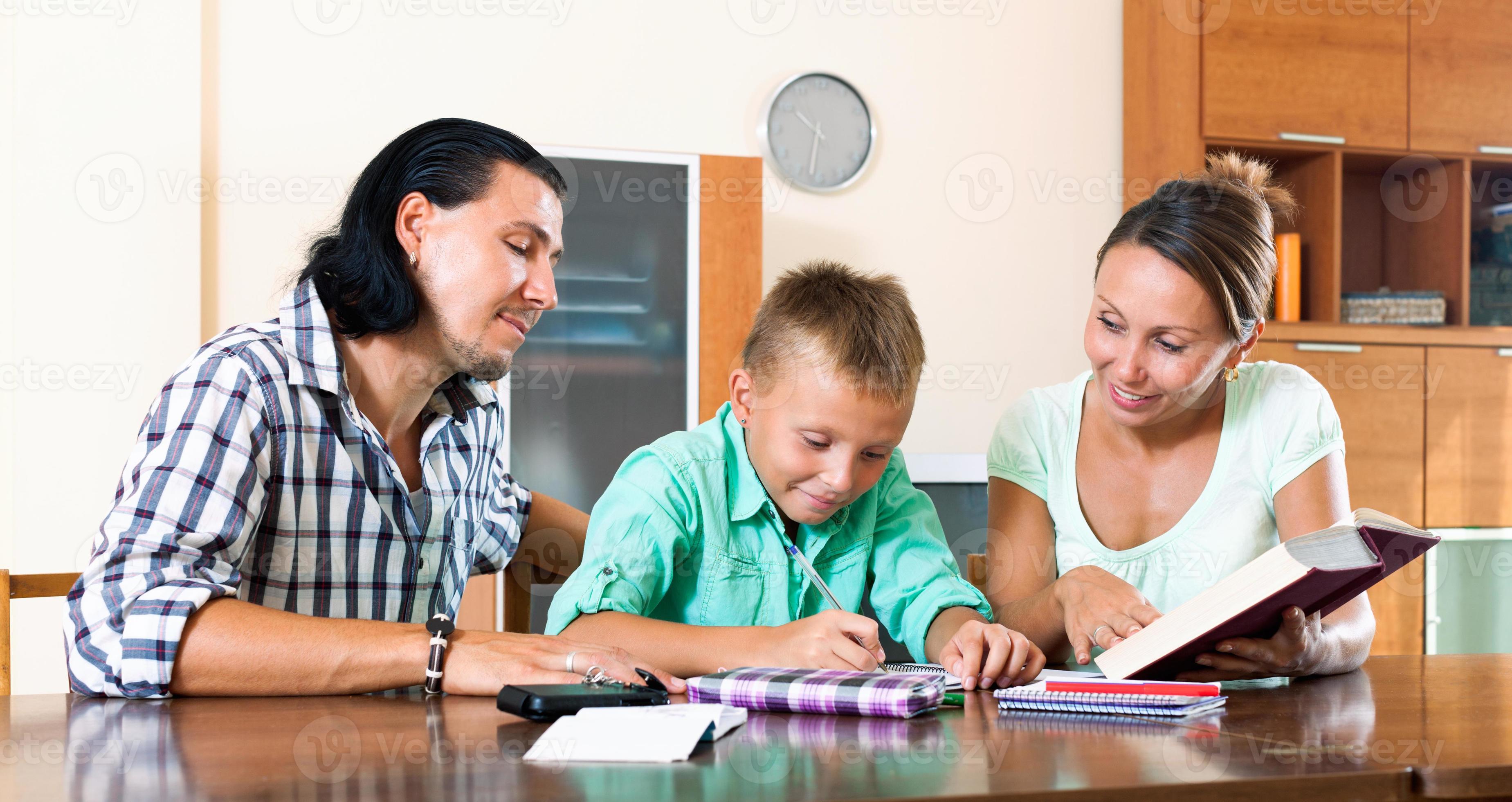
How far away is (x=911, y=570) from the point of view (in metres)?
1.43

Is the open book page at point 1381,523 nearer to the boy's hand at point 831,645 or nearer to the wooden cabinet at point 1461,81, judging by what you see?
the boy's hand at point 831,645

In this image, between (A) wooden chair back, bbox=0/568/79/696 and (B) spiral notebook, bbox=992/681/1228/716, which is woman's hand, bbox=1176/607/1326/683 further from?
(A) wooden chair back, bbox=0/568/79/696

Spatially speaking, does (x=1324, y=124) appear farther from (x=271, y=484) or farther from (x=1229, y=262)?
(x=271, y=484)

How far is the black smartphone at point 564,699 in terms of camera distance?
0.92 metres

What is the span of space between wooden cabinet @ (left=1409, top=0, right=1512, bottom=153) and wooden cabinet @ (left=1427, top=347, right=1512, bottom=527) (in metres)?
0.64

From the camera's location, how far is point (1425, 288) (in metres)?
3.67

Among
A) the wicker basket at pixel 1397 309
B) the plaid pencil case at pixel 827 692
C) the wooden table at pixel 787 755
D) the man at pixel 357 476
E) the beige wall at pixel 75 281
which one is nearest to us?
the wooden table at pixel 787 755

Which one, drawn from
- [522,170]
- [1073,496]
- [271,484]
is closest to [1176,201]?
[1073,496]

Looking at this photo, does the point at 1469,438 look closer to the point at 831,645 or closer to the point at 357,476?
the point at 831,645

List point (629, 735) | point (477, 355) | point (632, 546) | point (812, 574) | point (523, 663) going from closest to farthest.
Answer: point (629, 735), point (523, 663), point (632, 546), point (812, 574), point (477, 355)

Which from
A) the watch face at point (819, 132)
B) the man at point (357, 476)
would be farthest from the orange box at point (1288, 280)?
the man at point (357, 476)

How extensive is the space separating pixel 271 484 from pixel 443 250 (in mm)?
364

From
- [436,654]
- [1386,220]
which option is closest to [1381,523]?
[436,654]

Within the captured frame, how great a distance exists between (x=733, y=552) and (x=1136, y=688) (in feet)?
1.67
